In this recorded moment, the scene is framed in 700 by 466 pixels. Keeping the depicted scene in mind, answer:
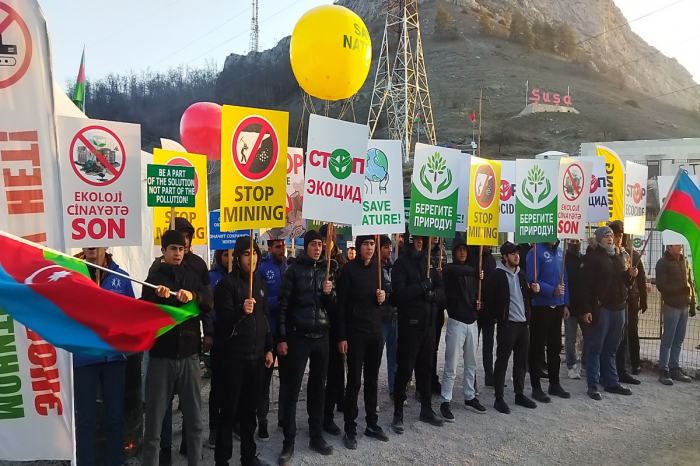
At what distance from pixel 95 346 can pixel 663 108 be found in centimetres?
9786

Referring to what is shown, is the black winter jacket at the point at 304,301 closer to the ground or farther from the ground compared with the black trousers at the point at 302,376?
farther from the ground

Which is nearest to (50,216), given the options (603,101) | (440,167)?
(440,167)

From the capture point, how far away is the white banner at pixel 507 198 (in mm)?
8916

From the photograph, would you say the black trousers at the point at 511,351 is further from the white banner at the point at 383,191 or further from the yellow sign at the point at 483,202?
the white banner at the point at 383,191

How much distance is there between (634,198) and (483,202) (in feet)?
12.8

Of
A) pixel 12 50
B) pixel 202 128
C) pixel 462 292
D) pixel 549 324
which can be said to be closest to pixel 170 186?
pixel 12 50

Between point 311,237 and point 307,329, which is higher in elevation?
point 311,237

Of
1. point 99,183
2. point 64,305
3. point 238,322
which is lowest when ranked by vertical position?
point 238,322

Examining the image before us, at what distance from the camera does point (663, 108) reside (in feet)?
269

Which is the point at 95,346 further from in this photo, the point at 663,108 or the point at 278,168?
the point at 663,108

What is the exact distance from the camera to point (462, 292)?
6262 millimetres

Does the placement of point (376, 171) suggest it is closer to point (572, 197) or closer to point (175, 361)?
point (175, 361)

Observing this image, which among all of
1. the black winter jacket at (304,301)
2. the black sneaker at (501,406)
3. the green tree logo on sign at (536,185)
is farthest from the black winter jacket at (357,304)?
the green tree logo on sign at (536,185)

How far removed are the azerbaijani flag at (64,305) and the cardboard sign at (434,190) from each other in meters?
3.66
